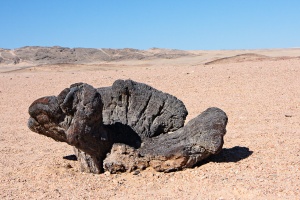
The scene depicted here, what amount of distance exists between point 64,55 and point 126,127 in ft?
158

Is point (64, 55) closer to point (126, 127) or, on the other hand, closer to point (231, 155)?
point (126, 127)

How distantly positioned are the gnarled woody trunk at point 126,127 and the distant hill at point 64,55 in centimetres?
4248

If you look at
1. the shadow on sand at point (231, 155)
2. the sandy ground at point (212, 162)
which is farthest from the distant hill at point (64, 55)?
the shadow on sand at point (231, 155)

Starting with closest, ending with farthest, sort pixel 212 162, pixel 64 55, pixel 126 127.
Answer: pixel 212 162, pixel 126 127, pixel 64 55

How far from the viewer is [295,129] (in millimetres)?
9086

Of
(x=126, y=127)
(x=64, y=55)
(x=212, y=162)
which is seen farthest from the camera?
(x=64, y=55)

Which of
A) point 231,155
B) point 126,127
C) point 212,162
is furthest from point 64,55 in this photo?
point 212,162

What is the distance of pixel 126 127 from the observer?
714 centimetres

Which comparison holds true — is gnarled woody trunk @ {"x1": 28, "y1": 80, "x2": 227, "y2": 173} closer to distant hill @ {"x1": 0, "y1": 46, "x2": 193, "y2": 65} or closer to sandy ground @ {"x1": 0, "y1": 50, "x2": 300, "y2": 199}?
sandy ground @ {"x1": 0, "y1": 50, "x2": 300, "y2": 199}

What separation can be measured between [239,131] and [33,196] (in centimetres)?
501

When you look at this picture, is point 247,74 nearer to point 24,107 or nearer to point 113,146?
point 24,107

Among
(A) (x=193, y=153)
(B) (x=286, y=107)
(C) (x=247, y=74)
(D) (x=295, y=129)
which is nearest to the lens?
(A) (x=193, y=153)

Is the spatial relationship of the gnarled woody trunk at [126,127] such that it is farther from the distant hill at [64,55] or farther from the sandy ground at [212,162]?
the distant hill at [64,55]

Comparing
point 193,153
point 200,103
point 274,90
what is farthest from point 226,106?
point 193,153
